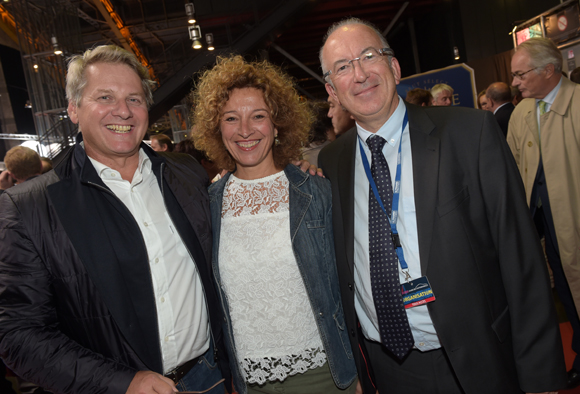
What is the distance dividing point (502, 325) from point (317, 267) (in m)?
0.80

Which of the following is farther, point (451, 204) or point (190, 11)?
point (190, 11)

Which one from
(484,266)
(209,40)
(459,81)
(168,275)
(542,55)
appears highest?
(209,40)

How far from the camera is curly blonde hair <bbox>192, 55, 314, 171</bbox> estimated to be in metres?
2.10

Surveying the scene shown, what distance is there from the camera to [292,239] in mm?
1846

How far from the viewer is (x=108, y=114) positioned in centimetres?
173

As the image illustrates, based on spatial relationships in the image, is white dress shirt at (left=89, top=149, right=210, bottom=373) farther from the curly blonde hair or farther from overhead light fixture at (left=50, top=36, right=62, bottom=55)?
overhead light fixture at (left=50, top=36, right=62, bottom=55)

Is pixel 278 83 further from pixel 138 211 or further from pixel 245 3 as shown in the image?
pixel 245 3

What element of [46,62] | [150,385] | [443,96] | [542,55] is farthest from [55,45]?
[150,385]

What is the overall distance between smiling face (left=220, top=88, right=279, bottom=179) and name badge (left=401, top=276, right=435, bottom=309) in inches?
38.1

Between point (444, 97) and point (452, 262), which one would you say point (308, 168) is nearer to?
point (452, 262)

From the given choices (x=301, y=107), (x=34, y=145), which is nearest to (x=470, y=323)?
(x=301, y=107)

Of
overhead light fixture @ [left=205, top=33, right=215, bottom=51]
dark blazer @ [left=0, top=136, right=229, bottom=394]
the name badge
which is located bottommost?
the name badge

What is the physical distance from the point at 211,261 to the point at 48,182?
2.57 feet

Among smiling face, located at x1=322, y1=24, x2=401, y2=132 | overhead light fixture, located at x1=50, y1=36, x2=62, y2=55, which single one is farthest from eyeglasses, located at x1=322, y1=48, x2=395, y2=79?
overhead light fixture, located at x1=50, y1=36, x2=62, y2=55
